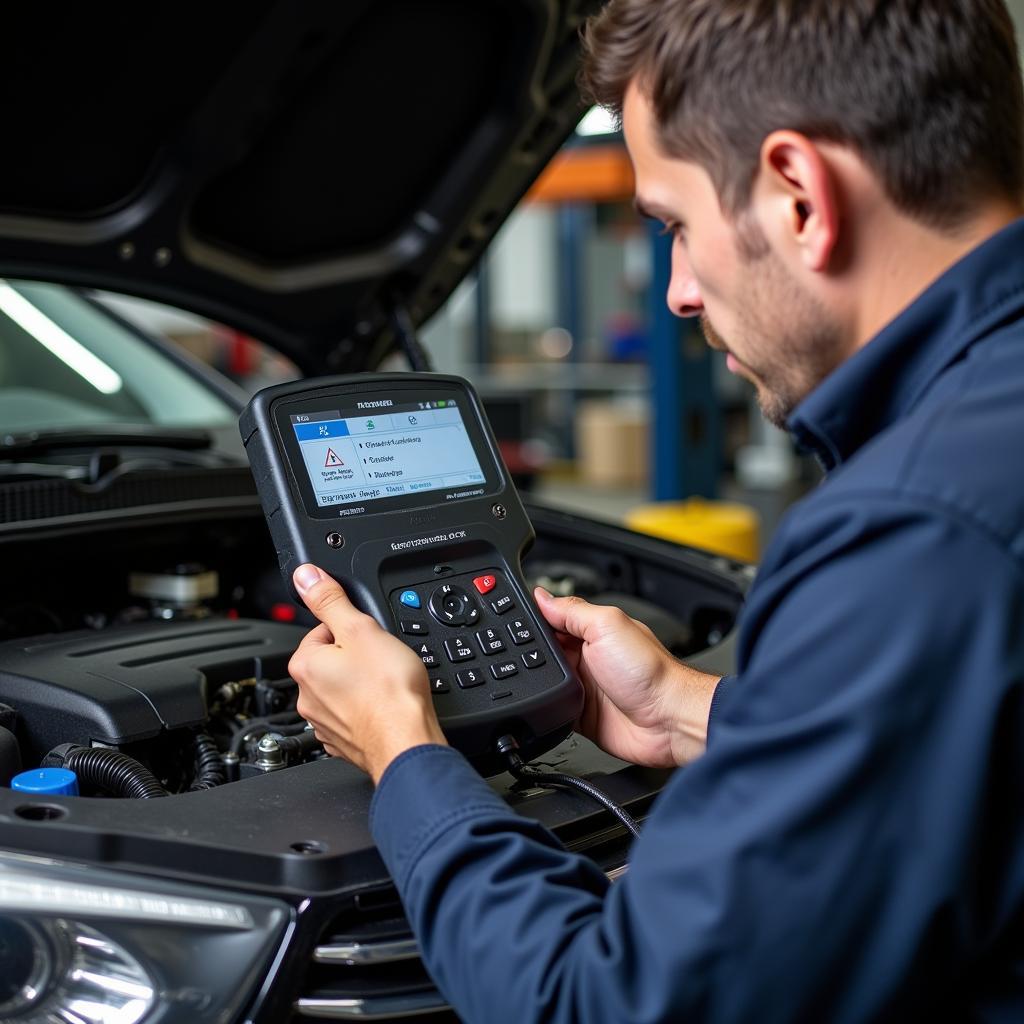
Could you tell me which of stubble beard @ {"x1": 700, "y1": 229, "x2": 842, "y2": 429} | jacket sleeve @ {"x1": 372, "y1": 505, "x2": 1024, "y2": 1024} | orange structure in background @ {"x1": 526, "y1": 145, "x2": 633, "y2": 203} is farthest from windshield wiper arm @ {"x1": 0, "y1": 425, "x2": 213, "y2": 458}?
orange structure in background @ {"x1": 526, "y1": 145, "x2": 633, "y2": 203}

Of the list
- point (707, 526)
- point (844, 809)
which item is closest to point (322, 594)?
point (844, 809)

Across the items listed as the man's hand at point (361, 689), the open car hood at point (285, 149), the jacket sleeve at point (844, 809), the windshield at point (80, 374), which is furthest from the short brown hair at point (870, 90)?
the windshield at point (80, 374)

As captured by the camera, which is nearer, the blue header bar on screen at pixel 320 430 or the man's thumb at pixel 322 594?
the man's thumb at pixel 322 594

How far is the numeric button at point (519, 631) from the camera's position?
1.20 meters

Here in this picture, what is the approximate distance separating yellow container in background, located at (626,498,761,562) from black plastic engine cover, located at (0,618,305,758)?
6.59 ft

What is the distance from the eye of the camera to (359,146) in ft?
5.97

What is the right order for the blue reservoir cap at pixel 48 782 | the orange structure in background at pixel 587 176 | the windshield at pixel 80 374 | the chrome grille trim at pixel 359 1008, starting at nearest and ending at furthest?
1. the chrome grille trim at pixel 359 1008
2. the blue reservoir cap at pixel 48 782
3. the windshield at pixel 80 374
4. the orange structure in background at pixel 587 176

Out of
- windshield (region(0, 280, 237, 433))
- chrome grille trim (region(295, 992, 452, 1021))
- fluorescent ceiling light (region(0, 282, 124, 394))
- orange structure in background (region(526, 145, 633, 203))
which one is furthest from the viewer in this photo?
orange structure in background (region(526, 145, 633, 203))

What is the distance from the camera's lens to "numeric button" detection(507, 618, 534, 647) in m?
1.20

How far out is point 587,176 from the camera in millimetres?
7430

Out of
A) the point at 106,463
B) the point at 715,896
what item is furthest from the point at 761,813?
the point at 106,463

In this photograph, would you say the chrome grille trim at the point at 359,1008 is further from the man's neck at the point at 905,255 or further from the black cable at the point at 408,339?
the black cable at the point at 408,339

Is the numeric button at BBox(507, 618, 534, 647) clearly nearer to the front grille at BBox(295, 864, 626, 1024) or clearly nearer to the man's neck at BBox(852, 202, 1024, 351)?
the front grille at BBox(295, 864, 626, 1024)

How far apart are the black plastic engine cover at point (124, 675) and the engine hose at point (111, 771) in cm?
4
